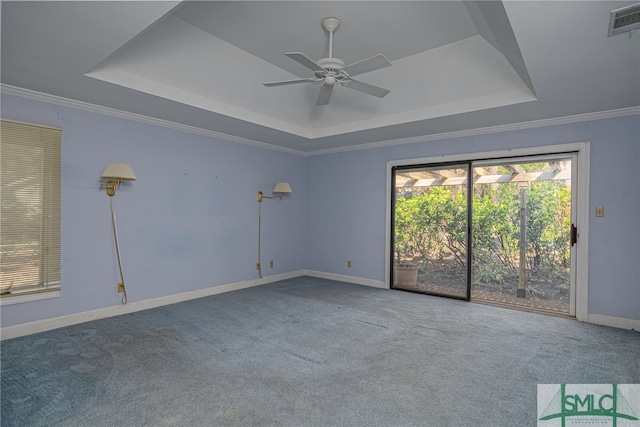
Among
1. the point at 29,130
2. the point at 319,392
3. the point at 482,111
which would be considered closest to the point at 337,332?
the point at 319,392

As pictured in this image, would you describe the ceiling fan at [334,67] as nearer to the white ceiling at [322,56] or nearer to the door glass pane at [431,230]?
the white ceiling at [322,56]

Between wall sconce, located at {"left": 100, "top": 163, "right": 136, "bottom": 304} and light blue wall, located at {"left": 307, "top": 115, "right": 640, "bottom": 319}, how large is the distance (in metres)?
3.28

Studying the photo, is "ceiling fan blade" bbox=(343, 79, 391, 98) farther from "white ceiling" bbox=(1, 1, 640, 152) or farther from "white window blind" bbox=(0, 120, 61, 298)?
"white window blind" bbox=(0, 120, 61, 298)

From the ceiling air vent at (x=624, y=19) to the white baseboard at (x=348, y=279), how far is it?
417 cm

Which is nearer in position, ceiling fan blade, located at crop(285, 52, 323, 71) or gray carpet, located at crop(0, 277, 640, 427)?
gray carpet, located at crop(0, 277, 640, 427)

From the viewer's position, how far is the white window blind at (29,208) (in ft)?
10.7

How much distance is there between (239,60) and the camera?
149 inches

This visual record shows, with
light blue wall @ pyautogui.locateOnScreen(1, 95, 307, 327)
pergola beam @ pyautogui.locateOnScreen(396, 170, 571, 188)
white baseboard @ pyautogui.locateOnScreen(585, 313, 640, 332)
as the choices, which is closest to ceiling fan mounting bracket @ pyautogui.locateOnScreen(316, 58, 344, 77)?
light blue wall @ pyautogui.locateOnScreen(1, 95, 307, 327)

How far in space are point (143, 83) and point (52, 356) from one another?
2.60 metres

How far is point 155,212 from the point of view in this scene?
14.3 feet

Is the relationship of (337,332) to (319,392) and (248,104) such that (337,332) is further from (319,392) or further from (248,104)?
(248,104)

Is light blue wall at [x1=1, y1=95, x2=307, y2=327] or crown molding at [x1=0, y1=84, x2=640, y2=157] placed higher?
crown molding at [x1=0, y1=84, x2=640, y2=157]

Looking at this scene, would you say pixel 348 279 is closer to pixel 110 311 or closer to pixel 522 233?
pixel 522 233

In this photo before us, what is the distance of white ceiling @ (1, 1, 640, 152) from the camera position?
2193 mm
